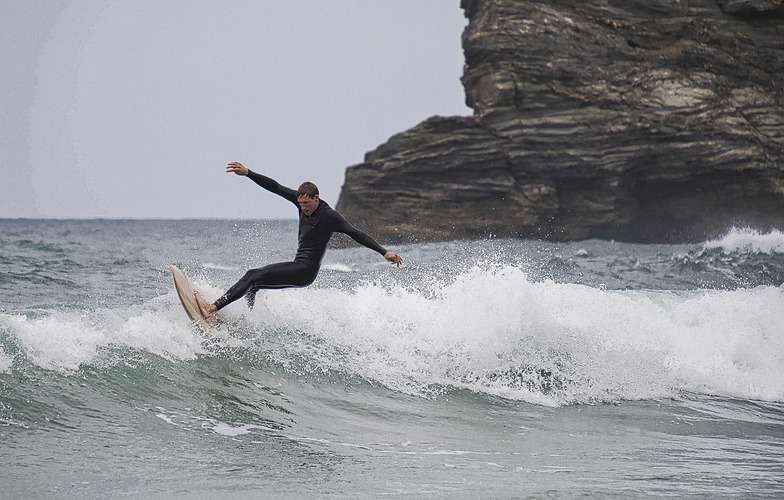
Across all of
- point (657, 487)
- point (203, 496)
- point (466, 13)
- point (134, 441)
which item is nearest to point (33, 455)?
point (134, 441)

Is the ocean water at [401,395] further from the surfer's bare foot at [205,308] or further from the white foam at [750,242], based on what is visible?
the white foam at [750,242]

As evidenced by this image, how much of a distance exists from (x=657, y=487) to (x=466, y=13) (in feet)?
134

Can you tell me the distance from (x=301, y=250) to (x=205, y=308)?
1092mm

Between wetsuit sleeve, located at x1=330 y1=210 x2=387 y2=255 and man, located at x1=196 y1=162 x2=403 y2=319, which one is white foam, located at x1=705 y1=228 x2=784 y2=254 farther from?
A: man, located at x1=196 y1=162 x2=403 y2=319

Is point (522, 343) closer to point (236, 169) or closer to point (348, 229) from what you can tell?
point (348, 229)

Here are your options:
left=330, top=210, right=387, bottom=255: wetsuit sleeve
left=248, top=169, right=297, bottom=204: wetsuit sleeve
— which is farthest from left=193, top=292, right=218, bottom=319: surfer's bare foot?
left=330, top=210, right=387, bottom=255: wetsuit sleeve

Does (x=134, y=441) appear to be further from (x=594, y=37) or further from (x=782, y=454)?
(x=594, y=37)

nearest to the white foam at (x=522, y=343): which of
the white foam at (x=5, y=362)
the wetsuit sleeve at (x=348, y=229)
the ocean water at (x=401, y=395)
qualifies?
the ocean water at (x=401, y=395)

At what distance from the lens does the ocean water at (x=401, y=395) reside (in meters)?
5.14

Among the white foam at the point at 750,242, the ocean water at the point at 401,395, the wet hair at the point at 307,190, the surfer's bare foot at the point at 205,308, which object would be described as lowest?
the ocean water at the point at 401,395

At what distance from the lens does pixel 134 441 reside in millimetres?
5590

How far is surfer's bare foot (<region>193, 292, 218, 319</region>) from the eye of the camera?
802 centimetres

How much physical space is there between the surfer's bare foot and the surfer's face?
1.29 meters

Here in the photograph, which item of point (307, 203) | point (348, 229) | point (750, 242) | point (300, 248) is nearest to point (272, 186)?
point (307, 203)
